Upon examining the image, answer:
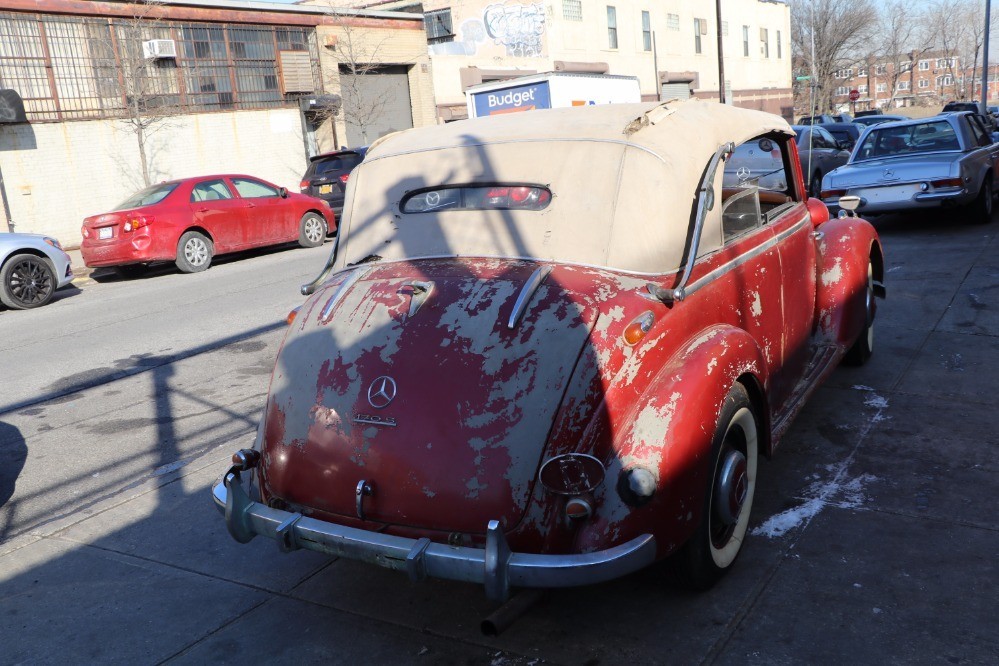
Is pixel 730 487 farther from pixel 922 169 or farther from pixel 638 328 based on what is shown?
Result: pixel 922 169

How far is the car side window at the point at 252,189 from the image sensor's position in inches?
641

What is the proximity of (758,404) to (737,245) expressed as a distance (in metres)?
0.79

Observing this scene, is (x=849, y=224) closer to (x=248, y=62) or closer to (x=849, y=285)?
(x=849, y=285)

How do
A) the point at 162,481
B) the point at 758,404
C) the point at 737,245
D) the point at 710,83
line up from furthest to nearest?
the point at 710,83 → the point at 162,481 → the point at 737,245 → the point at 758,404

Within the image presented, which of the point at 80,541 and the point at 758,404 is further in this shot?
the point at 80,541

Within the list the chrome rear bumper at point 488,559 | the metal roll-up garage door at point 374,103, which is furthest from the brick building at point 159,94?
the chrome rear bumper at point 488,559

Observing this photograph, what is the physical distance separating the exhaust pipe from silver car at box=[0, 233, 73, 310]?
11.4 m

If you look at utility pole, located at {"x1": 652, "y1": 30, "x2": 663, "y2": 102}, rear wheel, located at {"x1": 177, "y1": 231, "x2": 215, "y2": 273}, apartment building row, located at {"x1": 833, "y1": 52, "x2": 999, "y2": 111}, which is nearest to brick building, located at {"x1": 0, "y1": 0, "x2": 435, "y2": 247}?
rear wheel, located at {"x1": 177, "y1": 231, "x2": 215, "y2": 273}

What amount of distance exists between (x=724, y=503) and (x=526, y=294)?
112 centimetres

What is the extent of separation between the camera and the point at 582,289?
363cm

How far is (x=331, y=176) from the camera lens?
1992 cm

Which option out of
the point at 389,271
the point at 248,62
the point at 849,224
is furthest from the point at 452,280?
the point at 248,62

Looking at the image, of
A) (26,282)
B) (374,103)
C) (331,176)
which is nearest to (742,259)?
(26,282)

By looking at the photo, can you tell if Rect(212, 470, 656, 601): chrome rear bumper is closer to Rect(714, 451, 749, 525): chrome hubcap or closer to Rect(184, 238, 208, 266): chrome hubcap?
Rect(714, 451, 749, 525): chrome hubcap
